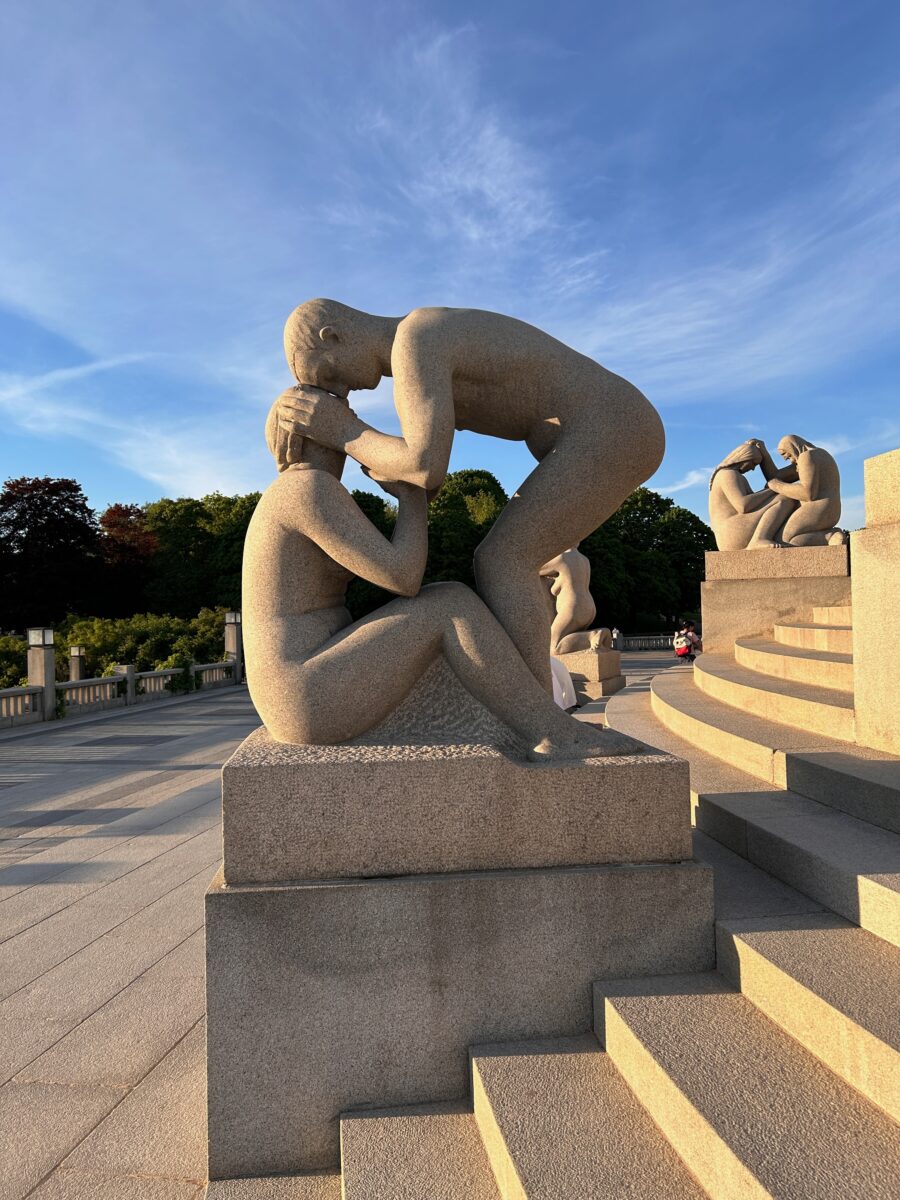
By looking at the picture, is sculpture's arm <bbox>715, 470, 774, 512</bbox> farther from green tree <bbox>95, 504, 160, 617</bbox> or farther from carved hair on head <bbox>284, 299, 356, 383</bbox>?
green tree <bbox>95, 504, 160, 617</bbox>

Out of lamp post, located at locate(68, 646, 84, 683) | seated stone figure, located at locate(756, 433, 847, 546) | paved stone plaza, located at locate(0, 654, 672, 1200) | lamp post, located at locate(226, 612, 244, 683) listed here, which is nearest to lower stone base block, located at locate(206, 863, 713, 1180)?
paved stone plaza, located at locate(0, 654, 672, 1200)

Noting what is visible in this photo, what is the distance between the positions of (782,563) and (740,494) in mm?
1728

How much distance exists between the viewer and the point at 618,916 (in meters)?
2.55

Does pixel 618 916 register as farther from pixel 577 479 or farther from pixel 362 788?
pixel 577 479

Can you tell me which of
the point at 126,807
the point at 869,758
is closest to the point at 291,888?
the point at 869,758

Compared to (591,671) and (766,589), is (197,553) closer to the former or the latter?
(591,671)

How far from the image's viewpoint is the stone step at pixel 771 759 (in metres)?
3.16

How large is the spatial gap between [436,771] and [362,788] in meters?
0.27

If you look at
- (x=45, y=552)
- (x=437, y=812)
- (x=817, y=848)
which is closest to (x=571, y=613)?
(x=817, y=848)

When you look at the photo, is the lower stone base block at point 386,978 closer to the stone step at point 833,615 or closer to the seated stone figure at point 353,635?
the seated stone figure at point 353,635

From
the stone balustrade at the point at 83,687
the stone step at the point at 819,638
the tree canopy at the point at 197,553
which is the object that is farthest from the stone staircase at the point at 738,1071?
the tree canopy at the point at 197,553

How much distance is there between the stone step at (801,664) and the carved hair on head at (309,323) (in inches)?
168

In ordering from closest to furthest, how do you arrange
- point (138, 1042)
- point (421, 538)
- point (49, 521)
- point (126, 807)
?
point (421, 538) < point (138, 1042) < point (126, 807) < point (49, 521)

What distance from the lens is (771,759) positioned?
401 centimetres
